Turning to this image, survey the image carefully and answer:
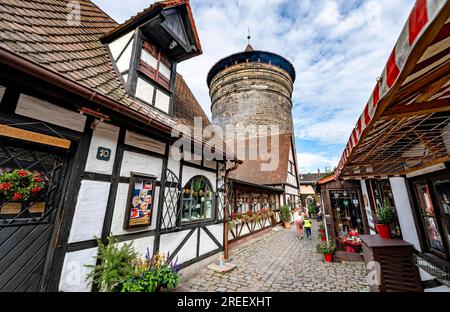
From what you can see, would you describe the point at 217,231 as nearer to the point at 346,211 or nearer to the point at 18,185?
the point at 18,185

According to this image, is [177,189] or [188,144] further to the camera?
[188,144]

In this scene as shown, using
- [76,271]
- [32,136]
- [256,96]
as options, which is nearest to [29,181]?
[32,136]

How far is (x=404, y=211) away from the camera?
396 centimetres

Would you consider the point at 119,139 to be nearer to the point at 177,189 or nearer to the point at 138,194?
the point at 138,194

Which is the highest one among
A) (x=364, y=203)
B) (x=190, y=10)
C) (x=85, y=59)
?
(x=190, y=10)

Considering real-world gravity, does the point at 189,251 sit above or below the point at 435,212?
below

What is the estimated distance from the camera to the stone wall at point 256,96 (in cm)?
1956

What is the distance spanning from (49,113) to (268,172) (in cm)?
1426

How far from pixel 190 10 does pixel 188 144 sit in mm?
3564

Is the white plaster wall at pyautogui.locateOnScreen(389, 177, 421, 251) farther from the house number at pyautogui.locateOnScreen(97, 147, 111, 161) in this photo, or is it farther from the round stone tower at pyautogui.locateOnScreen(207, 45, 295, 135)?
the round stone tower at pyautogui.locateOnScreen(207, 45, 295, 135)

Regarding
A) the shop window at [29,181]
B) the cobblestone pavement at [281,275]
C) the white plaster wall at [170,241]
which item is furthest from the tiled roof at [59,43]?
the cobblestone pavement at [281,275]

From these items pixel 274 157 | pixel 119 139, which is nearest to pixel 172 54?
→ pixel 119 139

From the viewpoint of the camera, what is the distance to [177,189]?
450 centimetres

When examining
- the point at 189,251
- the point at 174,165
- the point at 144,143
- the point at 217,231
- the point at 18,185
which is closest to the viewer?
the point at 18,185
